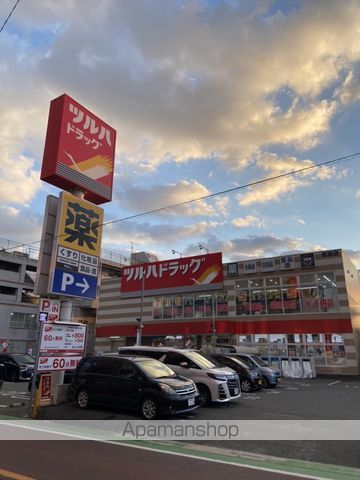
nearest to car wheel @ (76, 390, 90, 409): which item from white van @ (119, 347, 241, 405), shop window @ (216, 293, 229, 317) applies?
white van @ (119, 347, 241, 405)

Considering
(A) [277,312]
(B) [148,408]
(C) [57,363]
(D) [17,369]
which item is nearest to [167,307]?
(A) [277,312]

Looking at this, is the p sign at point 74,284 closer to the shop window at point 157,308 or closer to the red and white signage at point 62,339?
the red and white signage at point 62,339

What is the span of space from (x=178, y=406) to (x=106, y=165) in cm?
996

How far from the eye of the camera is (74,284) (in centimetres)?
1356

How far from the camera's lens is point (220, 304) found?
113 ft

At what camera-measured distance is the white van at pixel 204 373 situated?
1212 cm

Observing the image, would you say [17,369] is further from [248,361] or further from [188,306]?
[188,306]

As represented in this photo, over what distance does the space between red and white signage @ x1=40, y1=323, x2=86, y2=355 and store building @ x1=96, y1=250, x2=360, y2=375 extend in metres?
20.4

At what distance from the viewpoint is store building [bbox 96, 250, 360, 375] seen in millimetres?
28453

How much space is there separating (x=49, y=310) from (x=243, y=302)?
75.8ft

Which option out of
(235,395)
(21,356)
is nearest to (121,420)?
(235,395)

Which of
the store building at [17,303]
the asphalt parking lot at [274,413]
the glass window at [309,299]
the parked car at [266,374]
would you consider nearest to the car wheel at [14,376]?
the asphalt parking lot at [274,413]

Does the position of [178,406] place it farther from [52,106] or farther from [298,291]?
[298,291]

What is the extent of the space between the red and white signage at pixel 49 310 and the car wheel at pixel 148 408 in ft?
13.5
